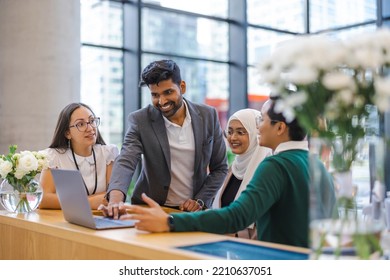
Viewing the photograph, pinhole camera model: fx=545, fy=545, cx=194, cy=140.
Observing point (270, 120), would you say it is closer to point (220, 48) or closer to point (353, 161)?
point (353, 161)

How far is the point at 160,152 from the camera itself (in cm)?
334

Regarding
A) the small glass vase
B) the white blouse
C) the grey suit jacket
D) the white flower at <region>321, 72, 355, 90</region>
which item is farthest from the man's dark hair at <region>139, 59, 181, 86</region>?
the white flower at <region>321, 72, 355, 90</region>

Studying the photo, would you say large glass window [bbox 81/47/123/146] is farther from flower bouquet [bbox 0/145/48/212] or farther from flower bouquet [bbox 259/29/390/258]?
flower bouquet [bbox 259/29/390/258]

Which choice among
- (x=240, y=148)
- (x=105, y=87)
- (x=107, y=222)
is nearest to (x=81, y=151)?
(x=240, y=148)

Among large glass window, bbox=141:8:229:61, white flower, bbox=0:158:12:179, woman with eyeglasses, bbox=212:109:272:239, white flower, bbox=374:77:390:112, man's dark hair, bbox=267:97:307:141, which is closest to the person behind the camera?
white flower, bbox=374:77:390:112

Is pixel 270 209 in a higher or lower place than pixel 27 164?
lower

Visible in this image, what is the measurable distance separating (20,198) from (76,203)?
0.78 metres

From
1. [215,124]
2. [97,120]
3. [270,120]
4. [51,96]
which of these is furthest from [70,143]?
[51,96]

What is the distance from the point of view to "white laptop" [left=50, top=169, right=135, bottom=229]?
2232 mm

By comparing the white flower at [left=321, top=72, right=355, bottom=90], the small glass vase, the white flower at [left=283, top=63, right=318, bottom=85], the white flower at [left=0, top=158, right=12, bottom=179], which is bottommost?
the small glass vase

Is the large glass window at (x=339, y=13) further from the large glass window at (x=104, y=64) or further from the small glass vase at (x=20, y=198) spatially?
the small glass vase at (x=20, y=198)

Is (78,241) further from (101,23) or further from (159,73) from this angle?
(101,23)
